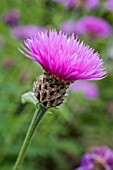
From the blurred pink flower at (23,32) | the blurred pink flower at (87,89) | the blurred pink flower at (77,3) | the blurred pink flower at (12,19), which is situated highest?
the blurred pink flower at (77,3)

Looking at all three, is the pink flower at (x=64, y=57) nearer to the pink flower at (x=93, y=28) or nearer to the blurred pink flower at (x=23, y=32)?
the blurred pink flower at (x=23, y=32)

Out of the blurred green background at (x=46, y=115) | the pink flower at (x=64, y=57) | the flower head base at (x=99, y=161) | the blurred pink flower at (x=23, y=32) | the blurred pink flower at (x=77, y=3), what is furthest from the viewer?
the blurred pink flower at (x=77, y=3)

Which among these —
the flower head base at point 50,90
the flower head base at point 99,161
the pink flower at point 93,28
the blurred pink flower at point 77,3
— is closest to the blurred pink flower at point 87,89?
the pink flower at point 93,28

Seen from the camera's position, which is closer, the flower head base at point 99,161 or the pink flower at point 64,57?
the pink flower at point 64,57

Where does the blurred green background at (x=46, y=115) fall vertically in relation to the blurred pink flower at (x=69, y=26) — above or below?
below

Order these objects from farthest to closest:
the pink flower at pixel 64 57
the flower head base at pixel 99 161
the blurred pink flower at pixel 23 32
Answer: the blurred pink flower at pixel 23 32
the flower head base at pixel 99 161
the pink flower at pixel 64 57

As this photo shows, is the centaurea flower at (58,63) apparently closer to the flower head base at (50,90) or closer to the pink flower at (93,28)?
the flower head base at (50,90)

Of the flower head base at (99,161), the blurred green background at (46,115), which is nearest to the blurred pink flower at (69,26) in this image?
the blurred green background at (46,115)
